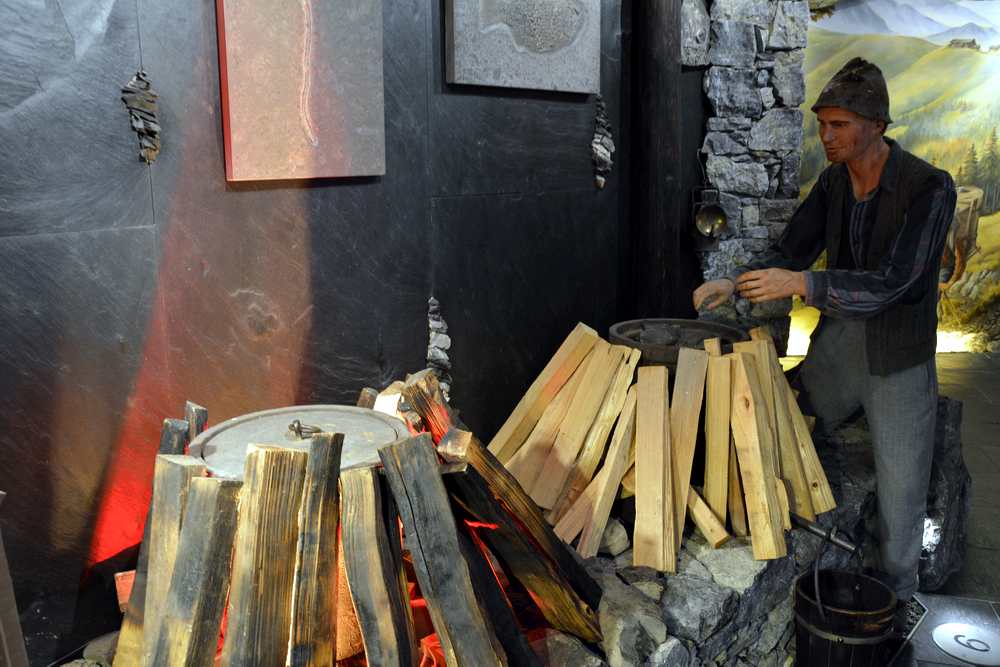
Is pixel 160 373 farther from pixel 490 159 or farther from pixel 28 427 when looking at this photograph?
pixel 490 159

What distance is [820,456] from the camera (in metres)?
4.25

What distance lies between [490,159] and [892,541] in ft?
8.56

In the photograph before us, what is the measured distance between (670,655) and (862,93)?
94.4 inches

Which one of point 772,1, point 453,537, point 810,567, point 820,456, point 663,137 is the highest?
point 772,1

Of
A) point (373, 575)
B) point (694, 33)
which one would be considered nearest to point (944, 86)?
point (694, 33)

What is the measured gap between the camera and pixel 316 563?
6.72 ft

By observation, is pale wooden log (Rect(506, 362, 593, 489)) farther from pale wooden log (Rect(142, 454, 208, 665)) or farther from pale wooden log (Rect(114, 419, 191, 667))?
pale wooden log (Rect(142, 454, 208, 665))

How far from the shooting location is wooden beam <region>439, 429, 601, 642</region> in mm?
2311

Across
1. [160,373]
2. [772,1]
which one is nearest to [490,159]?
→ [160,373]

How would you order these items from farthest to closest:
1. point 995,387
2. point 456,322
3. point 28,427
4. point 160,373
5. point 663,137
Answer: point 995,387, point 663,137, point 456,322, point 160,373, point 28,427

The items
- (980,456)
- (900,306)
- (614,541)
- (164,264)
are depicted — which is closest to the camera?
(164,264)

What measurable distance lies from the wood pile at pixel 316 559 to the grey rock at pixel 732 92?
3.72 metres

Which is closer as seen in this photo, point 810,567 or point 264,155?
point 264,155

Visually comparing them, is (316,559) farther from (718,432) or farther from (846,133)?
(846,133)
